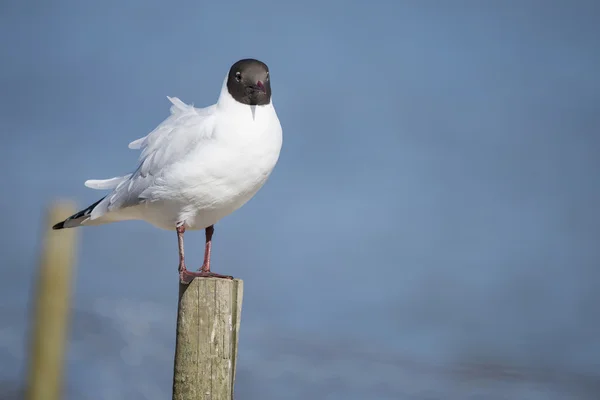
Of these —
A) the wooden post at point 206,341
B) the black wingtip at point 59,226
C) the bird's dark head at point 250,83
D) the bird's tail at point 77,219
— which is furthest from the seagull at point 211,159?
the black wingtip at point 59,226

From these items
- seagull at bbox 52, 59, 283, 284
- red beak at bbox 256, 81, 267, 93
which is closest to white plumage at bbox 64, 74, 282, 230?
seagull at bbox 52, 59, 283, 284

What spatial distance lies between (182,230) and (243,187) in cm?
64

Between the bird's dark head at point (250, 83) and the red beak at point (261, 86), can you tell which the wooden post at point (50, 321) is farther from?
the red beak at point (261, 86)

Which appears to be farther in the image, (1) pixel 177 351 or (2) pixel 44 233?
(2) pixel 44 233

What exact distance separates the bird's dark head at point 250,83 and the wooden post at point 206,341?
4.35 feet

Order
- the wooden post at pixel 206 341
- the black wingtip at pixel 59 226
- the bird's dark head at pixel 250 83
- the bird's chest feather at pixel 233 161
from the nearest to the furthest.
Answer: the wooden post at pixel 206 341
the bird's chest feather at pixel 233 161
the bird's dark head at pixel 250 83
the black wingtip at pixel 59 226

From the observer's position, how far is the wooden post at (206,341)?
484 cm

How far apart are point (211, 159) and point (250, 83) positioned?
25.3 inches

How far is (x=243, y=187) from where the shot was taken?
5137mm

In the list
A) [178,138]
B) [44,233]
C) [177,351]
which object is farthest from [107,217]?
[177,351]

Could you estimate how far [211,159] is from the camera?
502cm

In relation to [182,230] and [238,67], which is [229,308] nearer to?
[182,230]

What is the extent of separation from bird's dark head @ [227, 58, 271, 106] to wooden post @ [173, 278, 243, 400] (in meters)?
1.33

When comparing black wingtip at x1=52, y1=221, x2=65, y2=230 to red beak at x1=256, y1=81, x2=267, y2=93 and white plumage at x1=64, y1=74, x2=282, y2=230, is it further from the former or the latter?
red beak at x1=256, y1=81, x2=267, y2=93
